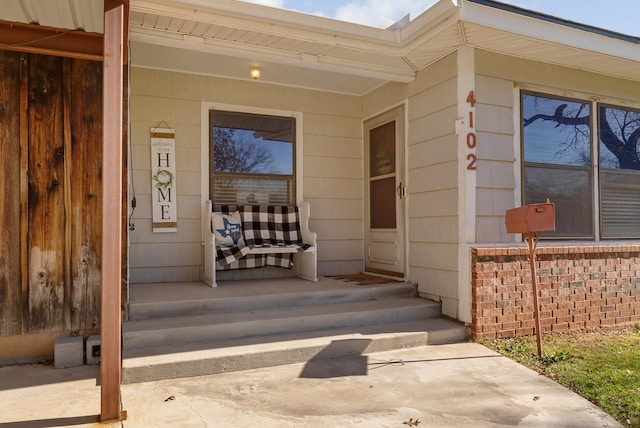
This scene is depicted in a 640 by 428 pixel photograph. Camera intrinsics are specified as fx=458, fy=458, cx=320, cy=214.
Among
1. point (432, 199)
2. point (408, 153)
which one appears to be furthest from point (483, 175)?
point (408, 153)

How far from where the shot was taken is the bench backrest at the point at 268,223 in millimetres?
5078

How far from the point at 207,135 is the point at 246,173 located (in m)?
0.60

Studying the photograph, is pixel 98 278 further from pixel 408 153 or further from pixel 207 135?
pixel 408 153

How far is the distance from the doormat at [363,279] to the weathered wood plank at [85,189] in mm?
2505

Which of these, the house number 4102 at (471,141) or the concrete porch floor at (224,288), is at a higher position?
the house number 4102 at (471,141)

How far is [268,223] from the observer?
5199mm

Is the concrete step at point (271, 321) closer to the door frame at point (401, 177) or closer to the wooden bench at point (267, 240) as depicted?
the door frame at point (401, 177)

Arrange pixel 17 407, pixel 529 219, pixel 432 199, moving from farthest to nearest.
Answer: pixel 432 199 → pixel 529 219 → pixel 17 407

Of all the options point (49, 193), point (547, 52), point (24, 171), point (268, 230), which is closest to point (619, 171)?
point (547, 52)

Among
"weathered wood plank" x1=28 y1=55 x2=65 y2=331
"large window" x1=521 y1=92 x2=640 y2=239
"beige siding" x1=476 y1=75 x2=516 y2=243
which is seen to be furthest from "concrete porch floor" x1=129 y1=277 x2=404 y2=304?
"large window" x1=521 y1=92 x2=640 y2=239

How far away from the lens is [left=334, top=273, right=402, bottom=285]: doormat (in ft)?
15.9

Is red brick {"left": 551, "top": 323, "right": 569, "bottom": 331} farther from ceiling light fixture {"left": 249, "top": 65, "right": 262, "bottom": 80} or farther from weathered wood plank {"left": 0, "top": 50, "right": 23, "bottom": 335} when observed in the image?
weathered wood plank {"left": 0, "top": 50, "right": 23, "bottom": 335}

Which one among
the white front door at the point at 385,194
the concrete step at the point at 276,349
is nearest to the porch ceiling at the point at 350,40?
the white front door at the point at 385,194

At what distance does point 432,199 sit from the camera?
14.5 ft
